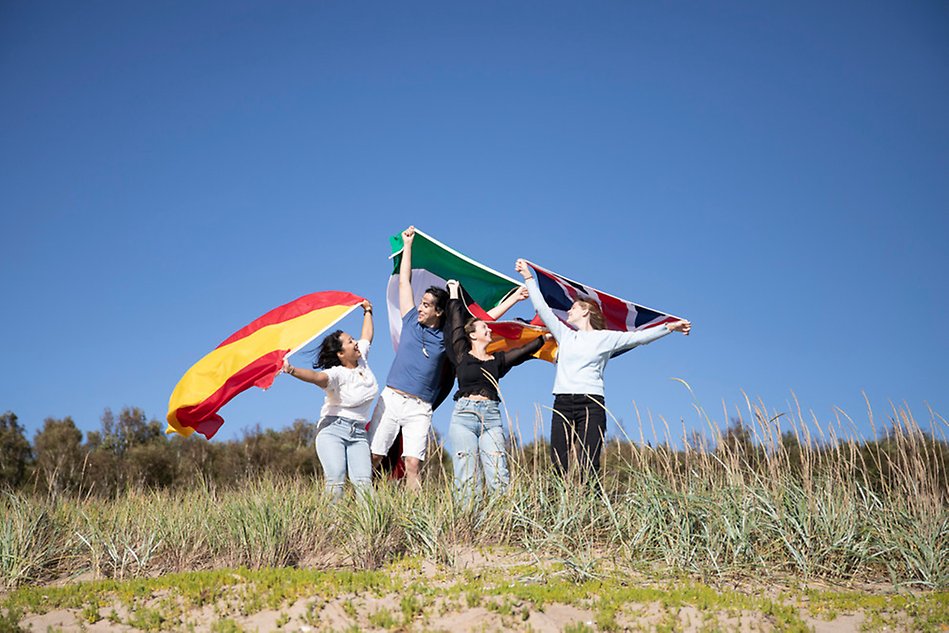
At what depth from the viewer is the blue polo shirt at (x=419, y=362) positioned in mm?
8484

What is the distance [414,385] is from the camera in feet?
27.8

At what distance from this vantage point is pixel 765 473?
7.71 m

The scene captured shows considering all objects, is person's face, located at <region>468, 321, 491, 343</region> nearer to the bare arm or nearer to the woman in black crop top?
the woman in black crop top

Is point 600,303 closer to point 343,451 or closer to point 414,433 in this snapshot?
point 414,433

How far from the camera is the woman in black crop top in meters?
7.87

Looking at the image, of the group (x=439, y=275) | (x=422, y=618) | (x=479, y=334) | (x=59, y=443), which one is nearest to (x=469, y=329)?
(x=479, y=334)

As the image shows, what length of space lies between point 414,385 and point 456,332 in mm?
700

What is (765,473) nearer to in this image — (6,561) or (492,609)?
(492,609)

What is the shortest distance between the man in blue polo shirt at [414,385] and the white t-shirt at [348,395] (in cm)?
27

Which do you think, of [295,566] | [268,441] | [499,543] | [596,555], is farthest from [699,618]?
[268,441]

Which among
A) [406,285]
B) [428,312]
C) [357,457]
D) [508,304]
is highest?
[406,285]

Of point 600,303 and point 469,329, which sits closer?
point 469,329

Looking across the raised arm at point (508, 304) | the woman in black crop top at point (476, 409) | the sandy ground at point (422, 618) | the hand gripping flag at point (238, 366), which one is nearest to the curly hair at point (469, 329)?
the woman in black crop top at point (476, 409)

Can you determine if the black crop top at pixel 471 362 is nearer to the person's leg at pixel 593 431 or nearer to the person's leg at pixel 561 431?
the person's leg at pixel 561 431
